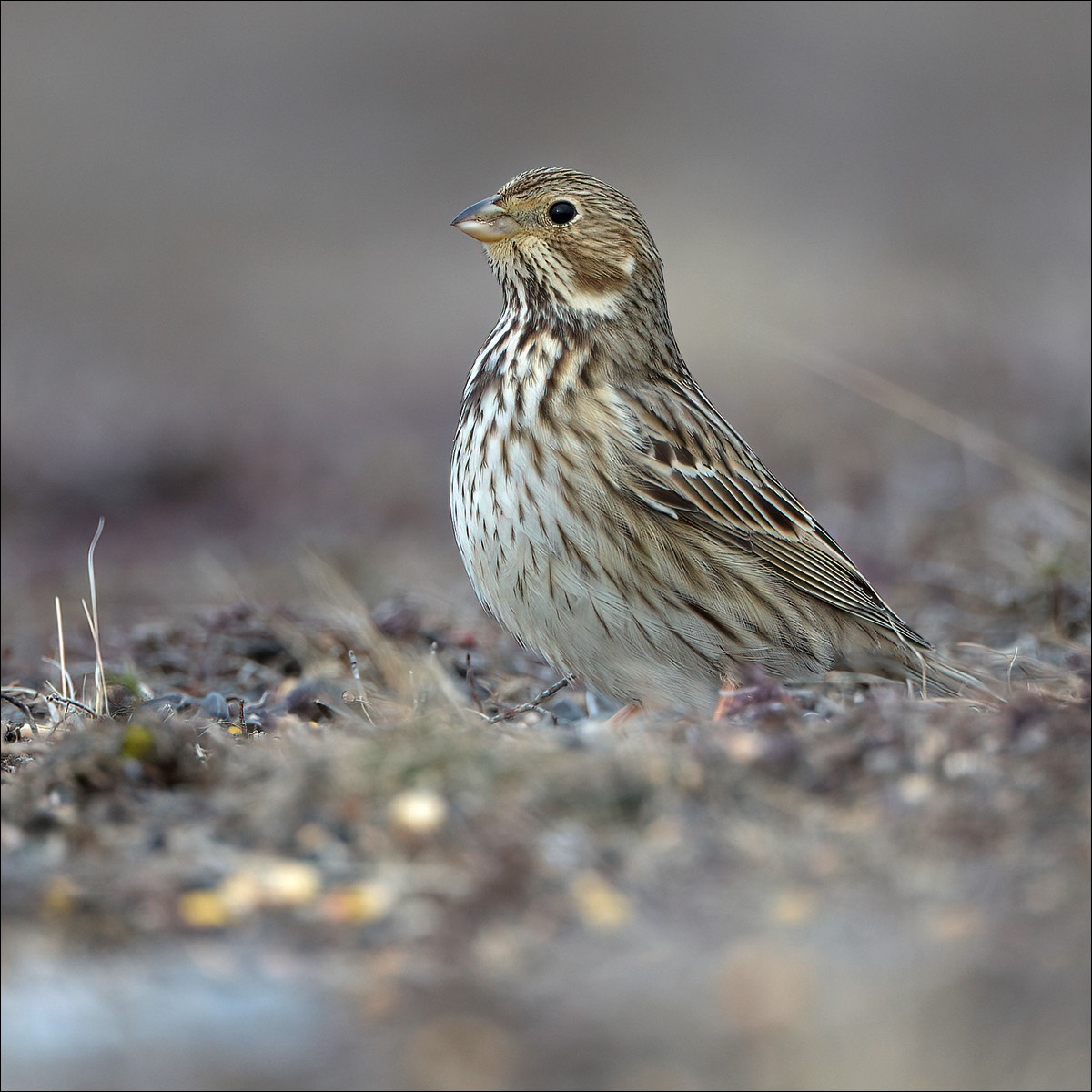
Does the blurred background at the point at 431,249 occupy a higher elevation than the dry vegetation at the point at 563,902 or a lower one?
higher

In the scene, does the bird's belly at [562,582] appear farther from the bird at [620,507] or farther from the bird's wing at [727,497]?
the bird's wing at [727,497]

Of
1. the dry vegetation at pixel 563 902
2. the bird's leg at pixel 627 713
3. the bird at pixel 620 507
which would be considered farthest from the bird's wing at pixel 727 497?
the dry vegetation at pixel 563 902

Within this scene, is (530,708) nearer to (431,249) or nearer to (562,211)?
(562,211)

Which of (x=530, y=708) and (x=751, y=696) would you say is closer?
(x=751, y=696)

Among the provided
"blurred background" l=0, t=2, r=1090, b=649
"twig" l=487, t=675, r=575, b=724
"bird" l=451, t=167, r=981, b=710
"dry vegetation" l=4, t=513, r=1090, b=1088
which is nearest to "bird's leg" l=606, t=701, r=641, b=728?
"bird" l=451, t=167, r=981, b=710

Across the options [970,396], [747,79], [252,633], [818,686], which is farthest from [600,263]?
[747,79]

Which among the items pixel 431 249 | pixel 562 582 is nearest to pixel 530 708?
pixel 562 582
